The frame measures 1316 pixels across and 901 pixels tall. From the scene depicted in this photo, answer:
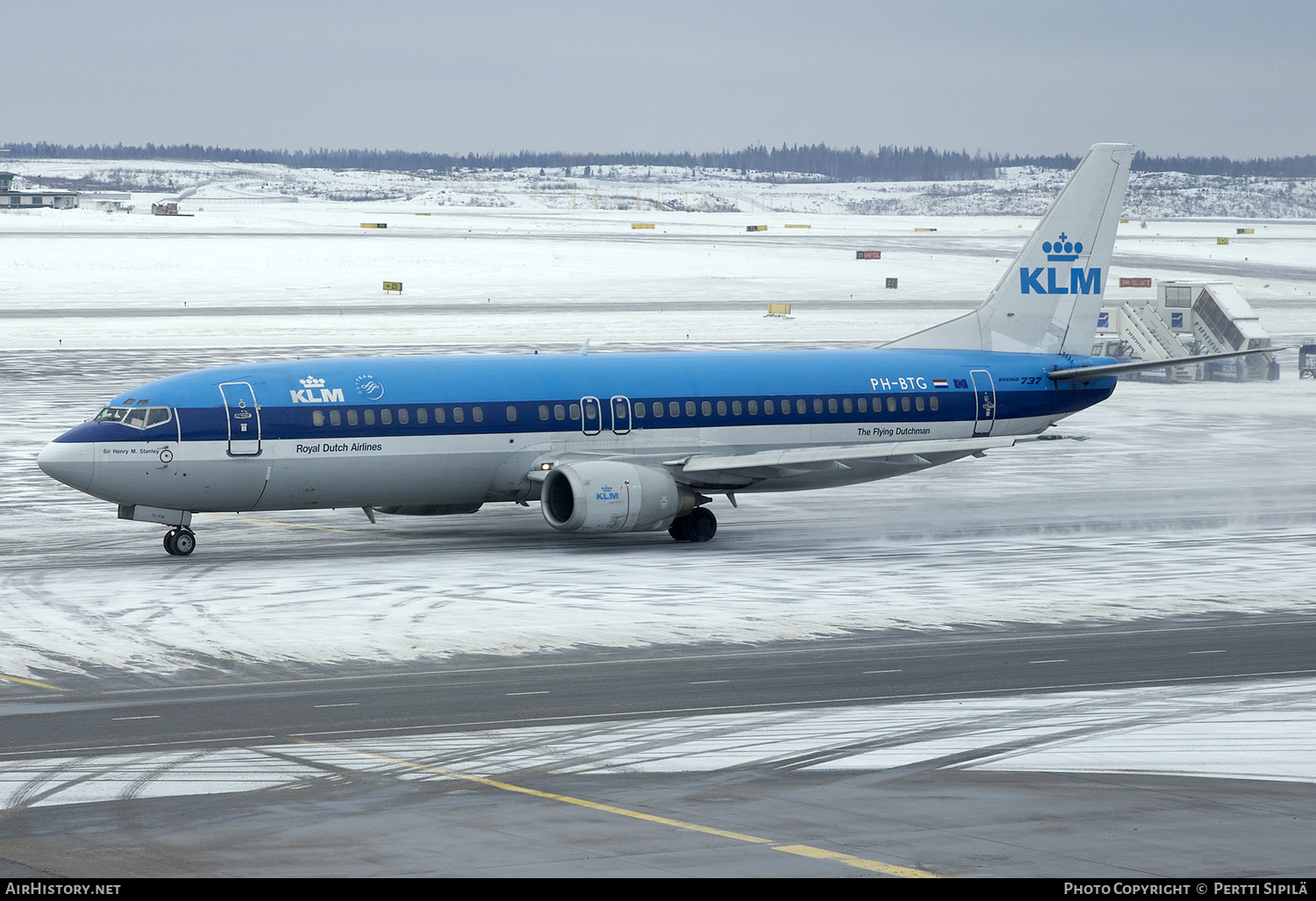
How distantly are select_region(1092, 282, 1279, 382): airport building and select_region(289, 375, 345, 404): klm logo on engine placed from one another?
5078 centimetres

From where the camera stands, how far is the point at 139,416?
36094 millimetres

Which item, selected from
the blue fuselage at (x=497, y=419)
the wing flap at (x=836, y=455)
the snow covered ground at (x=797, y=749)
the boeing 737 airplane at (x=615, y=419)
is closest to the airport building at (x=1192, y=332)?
the boeing 737 airplane at (x=615, y=419)

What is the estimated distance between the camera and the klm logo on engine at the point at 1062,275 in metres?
44.9

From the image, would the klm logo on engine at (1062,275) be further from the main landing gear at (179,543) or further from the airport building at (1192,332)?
the airport building at (1192,332)

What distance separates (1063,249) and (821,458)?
10.7 metres

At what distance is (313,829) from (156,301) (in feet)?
320

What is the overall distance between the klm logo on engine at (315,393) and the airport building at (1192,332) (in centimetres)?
5078

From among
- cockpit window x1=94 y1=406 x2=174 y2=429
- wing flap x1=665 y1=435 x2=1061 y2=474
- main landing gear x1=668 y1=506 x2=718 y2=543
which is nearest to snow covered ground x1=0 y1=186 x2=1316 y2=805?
main landing gear x1=668 y1=506 x2=718 y2=543

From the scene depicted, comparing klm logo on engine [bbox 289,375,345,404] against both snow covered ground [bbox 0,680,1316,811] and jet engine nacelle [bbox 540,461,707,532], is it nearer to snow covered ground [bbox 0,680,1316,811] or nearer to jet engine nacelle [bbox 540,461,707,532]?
jet engine nacelle [bbox 540,461,707,532]

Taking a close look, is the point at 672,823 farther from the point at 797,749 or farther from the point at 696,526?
the point at 696,526

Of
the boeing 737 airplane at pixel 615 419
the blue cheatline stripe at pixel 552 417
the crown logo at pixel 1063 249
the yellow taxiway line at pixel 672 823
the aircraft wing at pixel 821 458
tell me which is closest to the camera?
the yellow taxiway line at pixel 672 823

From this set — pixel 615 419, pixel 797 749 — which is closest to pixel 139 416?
pixel 615 419

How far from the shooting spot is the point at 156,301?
10975 centimetres
